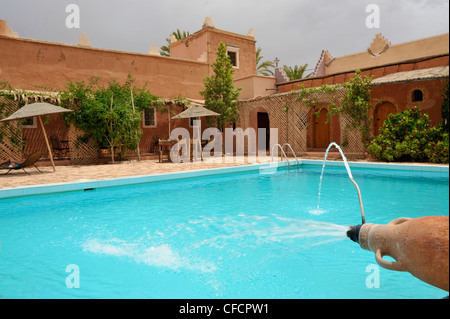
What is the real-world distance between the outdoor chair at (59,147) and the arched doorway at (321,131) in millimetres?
11571

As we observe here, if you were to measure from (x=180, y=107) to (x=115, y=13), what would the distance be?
10.4 m

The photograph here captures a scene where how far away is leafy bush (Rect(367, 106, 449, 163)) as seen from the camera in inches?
357

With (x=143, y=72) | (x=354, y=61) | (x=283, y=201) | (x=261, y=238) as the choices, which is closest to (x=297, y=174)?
(x=283, y=201)

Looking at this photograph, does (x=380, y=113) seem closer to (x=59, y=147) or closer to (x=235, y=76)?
(x=235, y=76)

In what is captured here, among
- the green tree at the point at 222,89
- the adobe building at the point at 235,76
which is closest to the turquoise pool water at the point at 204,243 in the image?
the adobe building at the point at 235,76

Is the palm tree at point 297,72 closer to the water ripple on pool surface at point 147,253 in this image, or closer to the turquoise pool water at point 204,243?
the turquoise pool water at point 204,243

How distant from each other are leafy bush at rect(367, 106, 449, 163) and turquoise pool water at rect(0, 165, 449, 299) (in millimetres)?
2725

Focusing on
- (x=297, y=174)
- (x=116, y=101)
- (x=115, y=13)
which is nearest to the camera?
(x=115, y=13)

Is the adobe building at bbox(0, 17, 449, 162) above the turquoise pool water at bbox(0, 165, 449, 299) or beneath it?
above

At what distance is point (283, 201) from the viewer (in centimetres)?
591

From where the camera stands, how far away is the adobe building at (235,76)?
1191cm

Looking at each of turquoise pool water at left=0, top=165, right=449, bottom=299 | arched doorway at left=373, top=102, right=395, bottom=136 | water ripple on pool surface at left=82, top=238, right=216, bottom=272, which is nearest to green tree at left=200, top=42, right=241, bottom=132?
arched doorway at left=373, top=102, right=395, bottom=136

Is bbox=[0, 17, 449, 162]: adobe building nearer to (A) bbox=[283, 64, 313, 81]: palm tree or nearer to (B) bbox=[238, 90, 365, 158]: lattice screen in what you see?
(B) bbox=[238, 90, 365, 158]: lattice screen
